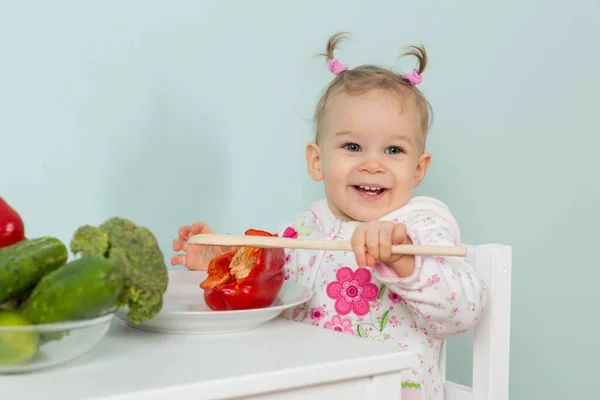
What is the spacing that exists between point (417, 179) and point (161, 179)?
0.52 m

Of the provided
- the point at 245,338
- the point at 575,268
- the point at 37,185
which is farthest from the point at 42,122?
Answer: the point at 575,268

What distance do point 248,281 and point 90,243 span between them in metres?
0.25

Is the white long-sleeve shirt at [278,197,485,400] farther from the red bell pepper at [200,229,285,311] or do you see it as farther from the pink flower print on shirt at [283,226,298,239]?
the red bell pepper at [200,229,285,311]

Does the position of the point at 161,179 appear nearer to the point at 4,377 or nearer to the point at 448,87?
the point at 448,87

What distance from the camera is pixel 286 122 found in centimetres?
170

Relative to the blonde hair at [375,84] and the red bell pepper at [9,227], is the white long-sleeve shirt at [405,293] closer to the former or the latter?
the blonde hair at [375,84]

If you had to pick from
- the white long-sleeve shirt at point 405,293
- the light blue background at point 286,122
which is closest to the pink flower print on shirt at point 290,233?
the white long-sleeve shirt at point 405,293

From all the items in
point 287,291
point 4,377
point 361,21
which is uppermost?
point 361,21

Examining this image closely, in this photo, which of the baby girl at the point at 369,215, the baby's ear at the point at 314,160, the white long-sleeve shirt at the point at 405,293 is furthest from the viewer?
Result: the baby's ear at the point at 314,160

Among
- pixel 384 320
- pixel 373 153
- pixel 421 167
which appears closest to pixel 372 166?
pixel 373 153

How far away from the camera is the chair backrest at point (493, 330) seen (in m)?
1.05

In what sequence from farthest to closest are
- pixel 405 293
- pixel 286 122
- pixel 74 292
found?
pixel 286 122 → pixel 405 293 → pixel 74 292

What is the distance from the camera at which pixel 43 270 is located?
27.8 inches

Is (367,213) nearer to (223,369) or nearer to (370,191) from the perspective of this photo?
(370,191)
